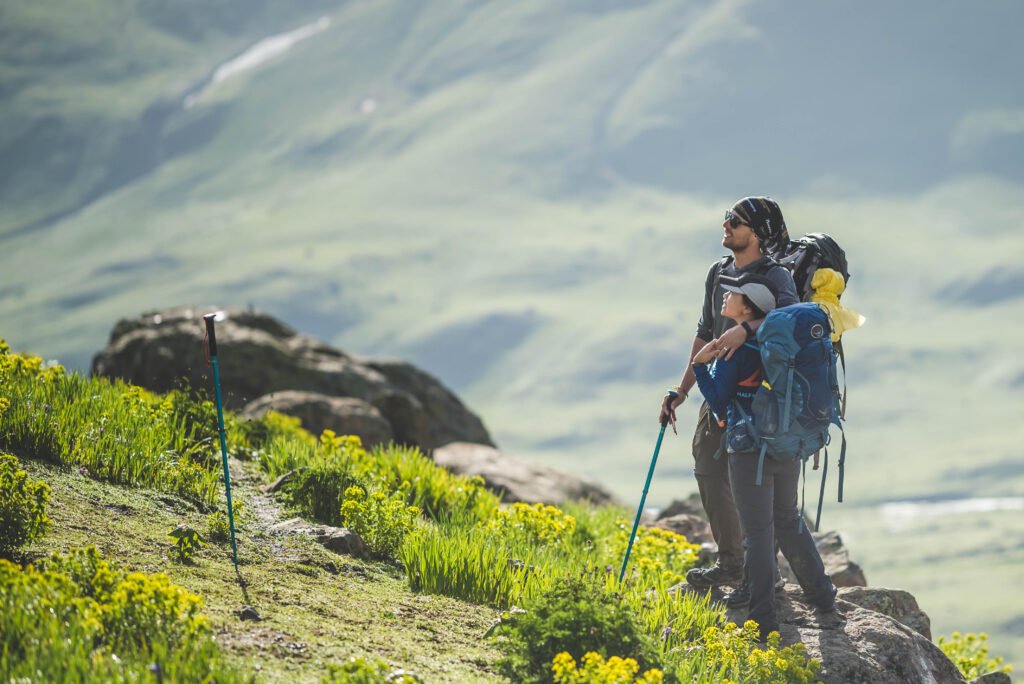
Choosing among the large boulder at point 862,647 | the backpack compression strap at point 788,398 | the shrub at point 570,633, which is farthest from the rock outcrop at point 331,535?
the backpack compression strap at point 788,398

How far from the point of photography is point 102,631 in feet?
19.0

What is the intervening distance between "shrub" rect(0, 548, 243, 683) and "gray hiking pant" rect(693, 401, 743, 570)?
148 inches

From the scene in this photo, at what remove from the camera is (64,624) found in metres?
5.67

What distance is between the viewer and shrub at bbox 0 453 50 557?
269 inches

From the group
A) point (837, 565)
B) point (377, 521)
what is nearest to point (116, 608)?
point (377, 521)

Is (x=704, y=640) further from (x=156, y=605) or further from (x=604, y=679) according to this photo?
(x=156, y=605)

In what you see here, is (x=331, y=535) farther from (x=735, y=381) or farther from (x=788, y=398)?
(x=788, y=398)

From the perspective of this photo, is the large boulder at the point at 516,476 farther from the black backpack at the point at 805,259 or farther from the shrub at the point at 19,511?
the shrub at the point at 19,511

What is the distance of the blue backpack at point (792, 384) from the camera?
23.4ft

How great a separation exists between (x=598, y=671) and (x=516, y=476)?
1114cm

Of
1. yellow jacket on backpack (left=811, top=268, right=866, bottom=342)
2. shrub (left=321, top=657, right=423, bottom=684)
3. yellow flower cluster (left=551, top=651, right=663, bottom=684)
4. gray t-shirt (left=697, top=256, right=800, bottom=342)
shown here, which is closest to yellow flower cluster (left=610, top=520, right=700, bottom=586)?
gray t-shirt (left=697, top=256, right=800, bottom=342)

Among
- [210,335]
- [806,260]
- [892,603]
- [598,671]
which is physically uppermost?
[806,260]

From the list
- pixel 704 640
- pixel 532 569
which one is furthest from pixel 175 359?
pixel 704 640

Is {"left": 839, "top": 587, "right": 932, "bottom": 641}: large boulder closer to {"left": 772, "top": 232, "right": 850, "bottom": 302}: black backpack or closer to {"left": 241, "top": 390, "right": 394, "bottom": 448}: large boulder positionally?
{"left": 772, "top": 232, "right": 850, "bottom": 302}: black backpack
